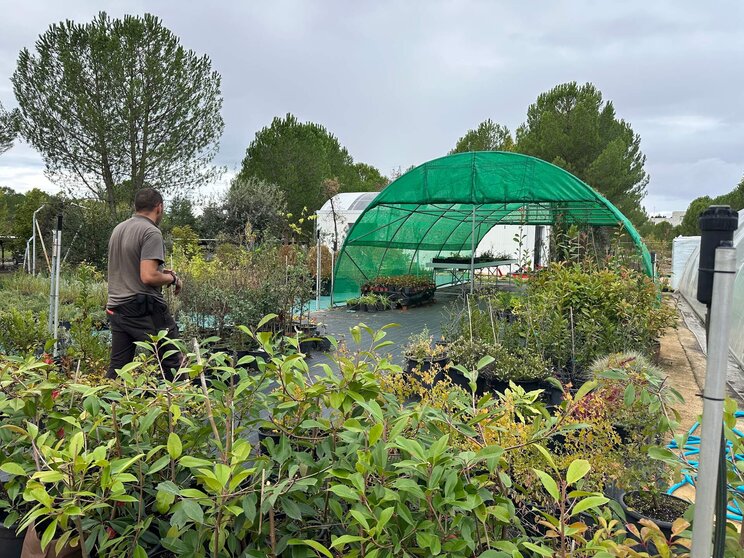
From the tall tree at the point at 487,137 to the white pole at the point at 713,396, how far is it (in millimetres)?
24838

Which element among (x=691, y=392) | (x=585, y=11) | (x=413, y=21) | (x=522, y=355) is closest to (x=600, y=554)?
(x=522, y=355)

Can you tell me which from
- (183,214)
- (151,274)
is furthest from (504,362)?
(183,214)

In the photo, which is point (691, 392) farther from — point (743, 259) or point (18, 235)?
point (18, 235)

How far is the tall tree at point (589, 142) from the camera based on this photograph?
16.8 metres

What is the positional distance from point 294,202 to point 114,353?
18.2m

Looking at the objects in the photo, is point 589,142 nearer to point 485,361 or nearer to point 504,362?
point 504,362

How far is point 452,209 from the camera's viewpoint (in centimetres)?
1208

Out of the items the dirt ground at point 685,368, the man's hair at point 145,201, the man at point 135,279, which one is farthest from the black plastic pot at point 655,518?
the man's hair at point 145,201

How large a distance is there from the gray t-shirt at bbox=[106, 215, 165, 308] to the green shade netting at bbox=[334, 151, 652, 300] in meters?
5.25

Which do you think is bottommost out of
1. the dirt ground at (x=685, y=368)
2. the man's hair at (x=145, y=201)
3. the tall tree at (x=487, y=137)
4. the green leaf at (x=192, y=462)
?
the dirt ground at (x=685, y=368)

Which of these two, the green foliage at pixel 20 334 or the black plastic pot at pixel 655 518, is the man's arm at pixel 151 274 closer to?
the green foliage at pixel 20 334

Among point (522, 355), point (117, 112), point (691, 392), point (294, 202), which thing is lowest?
point (691, 392)

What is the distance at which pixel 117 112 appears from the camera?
44.4 ft

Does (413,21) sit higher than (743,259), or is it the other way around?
(413,21)
